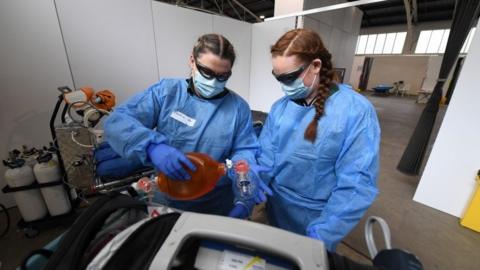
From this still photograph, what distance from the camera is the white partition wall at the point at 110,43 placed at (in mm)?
1903

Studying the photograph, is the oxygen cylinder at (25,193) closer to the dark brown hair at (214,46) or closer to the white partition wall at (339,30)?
the dark brown hair at (214,46)

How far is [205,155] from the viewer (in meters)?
0.84

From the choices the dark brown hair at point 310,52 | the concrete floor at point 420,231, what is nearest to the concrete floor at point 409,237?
the concrete floor at point 420,231

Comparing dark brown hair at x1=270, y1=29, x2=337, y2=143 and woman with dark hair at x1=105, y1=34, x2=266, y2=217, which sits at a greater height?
dark brown hair at x1=270, y1=29, x2=337, y2=143

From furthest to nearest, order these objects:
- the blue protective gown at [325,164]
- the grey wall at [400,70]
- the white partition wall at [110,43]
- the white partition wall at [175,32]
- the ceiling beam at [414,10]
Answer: the grey wall at [400,70] < the ceiling beam at [414,10] < the white partition wall at [175,32] < the white partition wall at [110,43] < the blue protective gown at [325,164]

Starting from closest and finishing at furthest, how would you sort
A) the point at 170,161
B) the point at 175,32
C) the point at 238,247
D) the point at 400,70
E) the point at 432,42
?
the point at 238,247 → the point at 170,161 → the point at 175,32 → the point at 432,42 → the point at 400,70

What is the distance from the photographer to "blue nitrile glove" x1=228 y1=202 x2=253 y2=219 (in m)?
0.74

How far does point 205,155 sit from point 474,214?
88.9 inches

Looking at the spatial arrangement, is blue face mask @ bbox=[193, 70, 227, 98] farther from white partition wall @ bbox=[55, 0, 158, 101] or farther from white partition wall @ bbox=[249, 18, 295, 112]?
white partition wall @ bbox=[249, 18, 295, 112]

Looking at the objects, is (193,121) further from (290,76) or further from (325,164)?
(325,164)

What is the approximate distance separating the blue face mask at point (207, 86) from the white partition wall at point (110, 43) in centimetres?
178

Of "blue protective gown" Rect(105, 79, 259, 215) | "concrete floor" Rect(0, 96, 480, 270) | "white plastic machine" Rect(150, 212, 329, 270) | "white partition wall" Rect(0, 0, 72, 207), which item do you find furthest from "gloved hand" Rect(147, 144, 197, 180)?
"white partition wall" Rect(0, 0, 72, 207)

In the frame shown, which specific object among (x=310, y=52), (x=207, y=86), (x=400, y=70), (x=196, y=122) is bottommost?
(x=196, y=122)

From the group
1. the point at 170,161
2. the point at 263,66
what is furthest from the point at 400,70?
the point at 170,161
